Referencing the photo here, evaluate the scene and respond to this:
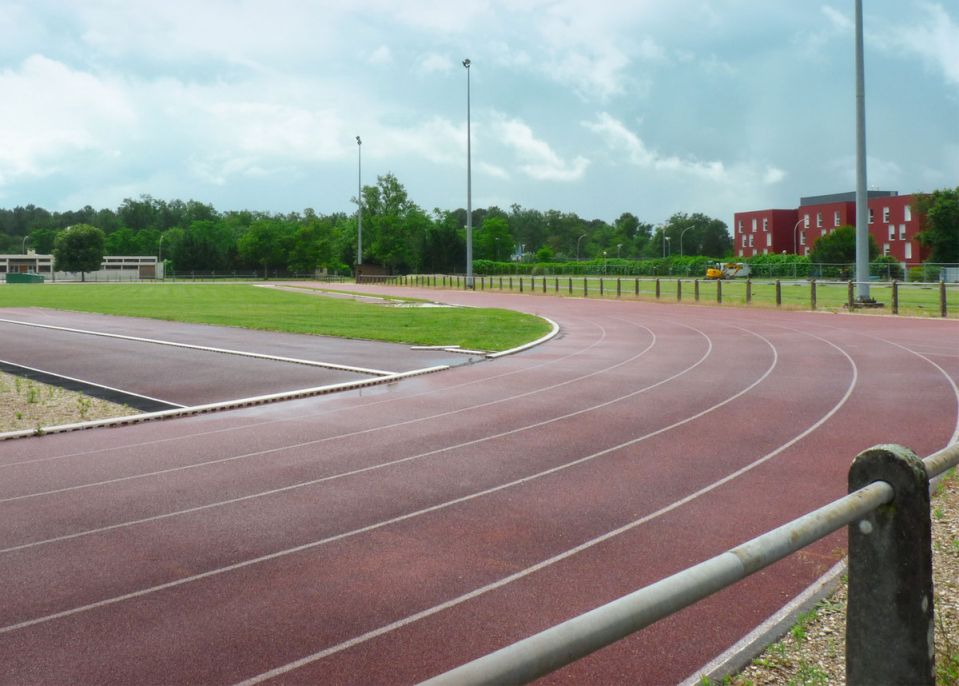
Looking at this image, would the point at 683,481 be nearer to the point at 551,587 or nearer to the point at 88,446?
the point at 551,587

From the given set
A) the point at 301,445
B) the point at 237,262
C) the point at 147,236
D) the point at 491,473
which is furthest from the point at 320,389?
the point at 147,236

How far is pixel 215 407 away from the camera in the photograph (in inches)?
469

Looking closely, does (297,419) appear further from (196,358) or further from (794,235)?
(794,235)

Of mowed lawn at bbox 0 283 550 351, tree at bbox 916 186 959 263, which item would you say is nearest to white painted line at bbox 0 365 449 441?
mowed lawn at bbox 0 283 550 351

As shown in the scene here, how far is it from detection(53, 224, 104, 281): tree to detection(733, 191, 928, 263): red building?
8830 centimetres

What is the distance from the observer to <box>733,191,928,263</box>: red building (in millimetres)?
83188

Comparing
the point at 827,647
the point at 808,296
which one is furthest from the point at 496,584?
the point at 808,296

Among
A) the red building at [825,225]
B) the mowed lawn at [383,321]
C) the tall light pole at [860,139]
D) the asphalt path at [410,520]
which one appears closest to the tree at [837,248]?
the red building at [825,225]

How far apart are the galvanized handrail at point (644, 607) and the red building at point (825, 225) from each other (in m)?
77.7

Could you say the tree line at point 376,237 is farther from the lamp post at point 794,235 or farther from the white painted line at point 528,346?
the white painted line at point 528,346

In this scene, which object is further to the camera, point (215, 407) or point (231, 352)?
point (231, 352)

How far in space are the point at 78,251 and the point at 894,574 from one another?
140175 millimetres

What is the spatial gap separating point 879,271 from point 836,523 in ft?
201

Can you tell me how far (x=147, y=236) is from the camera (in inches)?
6757
